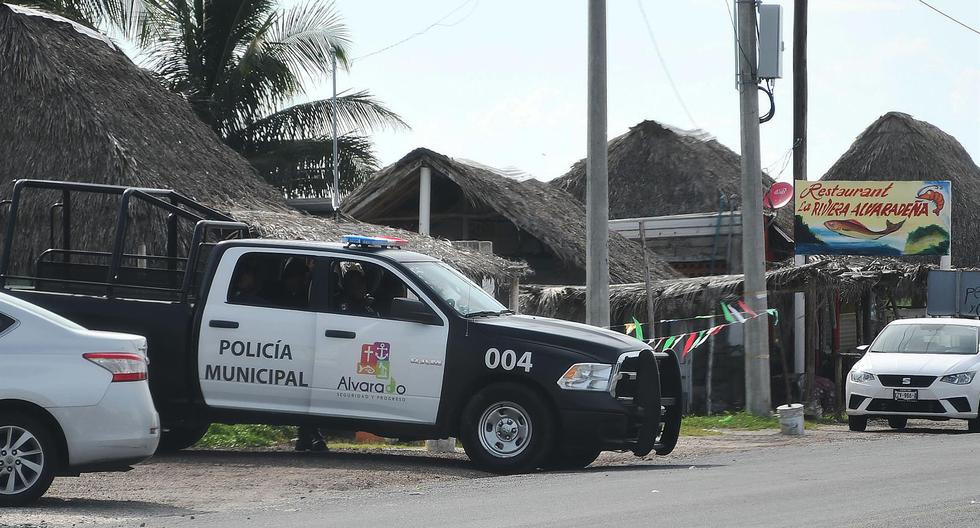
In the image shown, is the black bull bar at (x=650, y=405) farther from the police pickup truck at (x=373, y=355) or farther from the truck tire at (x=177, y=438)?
the truck tire at (x=177, y=438)

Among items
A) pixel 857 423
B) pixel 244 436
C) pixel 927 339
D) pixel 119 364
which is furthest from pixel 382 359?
pixel 927 339

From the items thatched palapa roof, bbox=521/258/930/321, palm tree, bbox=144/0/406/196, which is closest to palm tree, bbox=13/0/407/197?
palm tree, bbox=144/0/406/196

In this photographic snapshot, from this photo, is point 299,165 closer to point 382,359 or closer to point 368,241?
point 368,241

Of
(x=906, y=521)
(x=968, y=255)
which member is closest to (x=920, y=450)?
(x=906, y=521)

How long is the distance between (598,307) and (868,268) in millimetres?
6795

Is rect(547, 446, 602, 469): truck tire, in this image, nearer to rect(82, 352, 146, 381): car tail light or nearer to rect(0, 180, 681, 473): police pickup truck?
rect(0, 180, 681, 473): police pickup truck

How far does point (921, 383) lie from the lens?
16609 millimetres

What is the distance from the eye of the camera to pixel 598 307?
14961mm

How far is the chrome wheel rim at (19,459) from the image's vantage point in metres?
9.20

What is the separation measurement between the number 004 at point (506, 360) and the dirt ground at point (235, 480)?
934 millimetres

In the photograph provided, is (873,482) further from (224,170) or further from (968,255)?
(968,255)

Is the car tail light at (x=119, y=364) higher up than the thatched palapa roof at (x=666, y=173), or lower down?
lower down

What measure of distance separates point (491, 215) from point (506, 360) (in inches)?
528

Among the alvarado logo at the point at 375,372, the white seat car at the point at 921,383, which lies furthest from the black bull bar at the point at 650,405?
the white seat car at the point at 921,383
